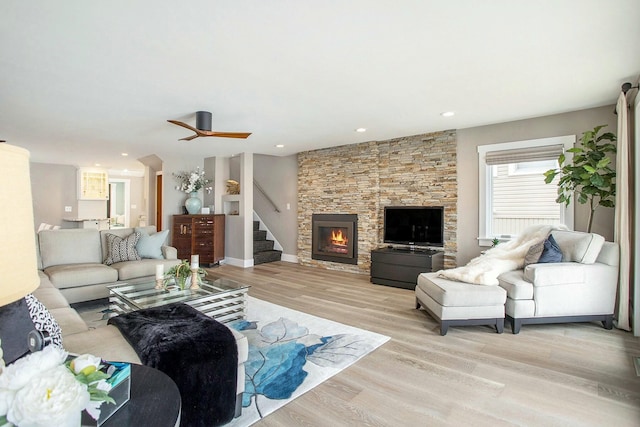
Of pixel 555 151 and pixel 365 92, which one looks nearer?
pixel 365 92

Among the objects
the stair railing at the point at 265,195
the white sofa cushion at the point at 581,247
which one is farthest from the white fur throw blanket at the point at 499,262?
the stair railing at the point at 265,195

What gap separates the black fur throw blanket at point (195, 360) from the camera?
1633 millimetres

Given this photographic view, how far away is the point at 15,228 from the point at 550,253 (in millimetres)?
4036

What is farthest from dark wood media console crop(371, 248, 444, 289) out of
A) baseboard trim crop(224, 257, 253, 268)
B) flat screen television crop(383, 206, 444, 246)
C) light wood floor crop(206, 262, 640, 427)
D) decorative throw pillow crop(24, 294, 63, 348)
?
decorative throw pillow crop(24, 294, 63, 348)

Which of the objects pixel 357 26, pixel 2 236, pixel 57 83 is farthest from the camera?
pixel 57 83

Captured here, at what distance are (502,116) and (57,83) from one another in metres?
5.02

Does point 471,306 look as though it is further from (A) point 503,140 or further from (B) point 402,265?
(A) point 503,140

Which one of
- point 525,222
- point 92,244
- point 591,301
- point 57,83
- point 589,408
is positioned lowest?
point 589,408

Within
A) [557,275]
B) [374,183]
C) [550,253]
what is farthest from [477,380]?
[374,183]

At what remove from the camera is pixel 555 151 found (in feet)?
13.8

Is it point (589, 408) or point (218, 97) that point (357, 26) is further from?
point (589, 408)

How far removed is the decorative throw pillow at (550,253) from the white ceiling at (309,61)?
1592 mm

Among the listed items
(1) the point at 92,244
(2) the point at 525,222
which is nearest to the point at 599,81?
(2) the point at 525,222

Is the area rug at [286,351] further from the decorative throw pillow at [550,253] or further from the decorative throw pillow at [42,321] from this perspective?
the decorative throw pillow at [550,253]
